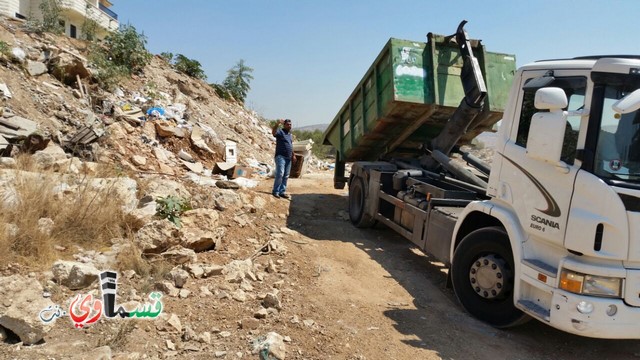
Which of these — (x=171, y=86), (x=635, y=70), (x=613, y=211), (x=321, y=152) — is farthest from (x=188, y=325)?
(x=321, y=152)

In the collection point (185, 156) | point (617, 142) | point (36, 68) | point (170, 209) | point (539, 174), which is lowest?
point (170, 209)

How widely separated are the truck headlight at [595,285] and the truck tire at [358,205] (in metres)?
4.21

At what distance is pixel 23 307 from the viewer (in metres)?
3.18

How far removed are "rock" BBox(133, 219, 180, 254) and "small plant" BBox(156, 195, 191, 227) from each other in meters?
0.28

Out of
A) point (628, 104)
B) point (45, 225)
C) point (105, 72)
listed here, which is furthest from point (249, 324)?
point (105, 72)

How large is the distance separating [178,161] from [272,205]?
3.71 meters

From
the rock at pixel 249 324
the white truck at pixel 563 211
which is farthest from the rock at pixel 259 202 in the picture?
the white truck at pixel 563 211

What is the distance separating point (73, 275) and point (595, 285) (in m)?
4.14

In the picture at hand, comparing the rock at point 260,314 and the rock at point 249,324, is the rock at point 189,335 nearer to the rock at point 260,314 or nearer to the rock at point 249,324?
the rock at point 249,324

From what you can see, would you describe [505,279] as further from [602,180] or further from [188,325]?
[188,325]

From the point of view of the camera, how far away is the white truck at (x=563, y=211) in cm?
313

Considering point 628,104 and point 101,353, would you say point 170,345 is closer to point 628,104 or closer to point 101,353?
point 101,353

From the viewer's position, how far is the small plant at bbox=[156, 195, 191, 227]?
5363 mm

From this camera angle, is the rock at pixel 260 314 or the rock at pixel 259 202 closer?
the rock at pixel 260 314
